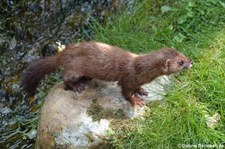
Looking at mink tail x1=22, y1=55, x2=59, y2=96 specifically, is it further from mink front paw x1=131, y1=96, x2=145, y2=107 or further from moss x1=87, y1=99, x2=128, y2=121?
mink front paw x1=131, y1=96, x2=145, y2=107

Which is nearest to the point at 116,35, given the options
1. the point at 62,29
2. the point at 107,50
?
the point at 62,29

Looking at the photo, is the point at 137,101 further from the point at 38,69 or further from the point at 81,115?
the point at 38,69

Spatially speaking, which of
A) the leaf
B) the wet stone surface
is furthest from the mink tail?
the leaf

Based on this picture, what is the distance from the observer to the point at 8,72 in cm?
589

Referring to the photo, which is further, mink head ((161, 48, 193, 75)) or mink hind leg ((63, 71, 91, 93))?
mink hind leg ((63, 71, 91, 93))

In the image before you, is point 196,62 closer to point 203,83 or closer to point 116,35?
point 203,83

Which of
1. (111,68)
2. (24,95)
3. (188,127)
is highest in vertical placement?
(111,68)

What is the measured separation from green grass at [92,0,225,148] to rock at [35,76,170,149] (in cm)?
18

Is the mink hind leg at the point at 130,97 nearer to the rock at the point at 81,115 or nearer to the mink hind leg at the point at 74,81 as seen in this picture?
the rock at the point at 81,115

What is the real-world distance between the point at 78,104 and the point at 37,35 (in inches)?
77.3

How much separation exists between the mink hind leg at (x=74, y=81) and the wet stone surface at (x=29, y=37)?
94 cm

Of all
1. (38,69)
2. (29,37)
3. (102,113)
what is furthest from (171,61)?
(29,37)

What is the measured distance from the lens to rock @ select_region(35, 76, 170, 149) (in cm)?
448

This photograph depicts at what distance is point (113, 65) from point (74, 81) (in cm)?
44
